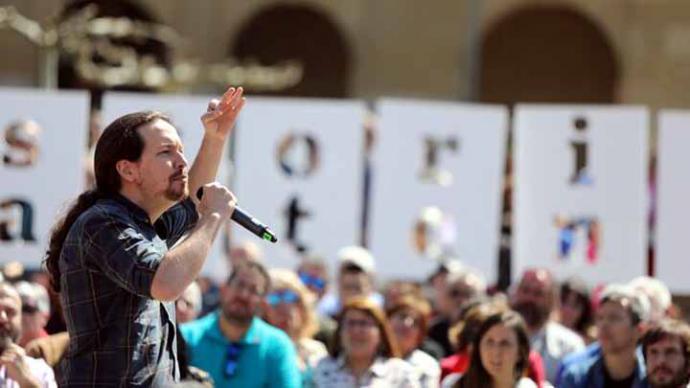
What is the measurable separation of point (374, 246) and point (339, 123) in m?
0.78

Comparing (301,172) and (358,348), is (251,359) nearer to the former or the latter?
(358,348)

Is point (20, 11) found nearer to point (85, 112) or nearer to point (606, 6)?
point (606, 6)

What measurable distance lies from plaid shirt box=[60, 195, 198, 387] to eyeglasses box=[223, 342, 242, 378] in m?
3.35

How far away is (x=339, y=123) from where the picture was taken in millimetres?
12242

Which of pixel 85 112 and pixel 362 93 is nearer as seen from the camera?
pixel 85 112

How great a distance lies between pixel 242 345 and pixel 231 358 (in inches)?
3.1

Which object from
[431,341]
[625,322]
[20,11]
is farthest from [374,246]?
[20,11]

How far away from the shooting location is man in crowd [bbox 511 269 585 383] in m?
10.3

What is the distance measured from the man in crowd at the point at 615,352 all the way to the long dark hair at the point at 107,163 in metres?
3.74

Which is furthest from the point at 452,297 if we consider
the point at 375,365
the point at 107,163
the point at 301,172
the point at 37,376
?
the point at 107,163

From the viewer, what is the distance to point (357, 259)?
37.2 ft

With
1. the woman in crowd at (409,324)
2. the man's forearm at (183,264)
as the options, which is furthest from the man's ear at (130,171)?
the woman in crowd at (409,324)

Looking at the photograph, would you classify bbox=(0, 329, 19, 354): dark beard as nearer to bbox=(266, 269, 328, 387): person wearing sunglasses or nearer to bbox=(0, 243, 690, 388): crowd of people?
bbox=(0, 243, 690, 388): crowd of people

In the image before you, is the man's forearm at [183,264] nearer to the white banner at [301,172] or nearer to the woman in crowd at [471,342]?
the woman in crowd at [471,342]
